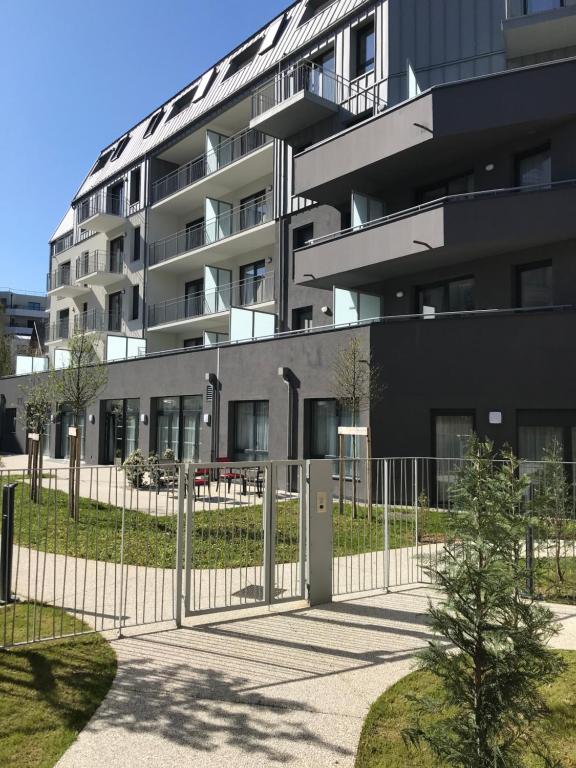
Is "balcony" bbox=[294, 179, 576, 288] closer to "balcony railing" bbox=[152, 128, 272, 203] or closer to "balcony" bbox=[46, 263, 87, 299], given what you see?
"balcony railing" bbox=[152, 128, 272, 203]

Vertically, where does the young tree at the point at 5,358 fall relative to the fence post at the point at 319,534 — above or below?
above

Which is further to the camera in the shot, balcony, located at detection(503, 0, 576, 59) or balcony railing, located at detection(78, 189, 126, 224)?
balcony railing, located at detection(78, 189, 126, 224)

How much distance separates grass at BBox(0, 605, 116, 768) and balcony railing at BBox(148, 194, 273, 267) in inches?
747

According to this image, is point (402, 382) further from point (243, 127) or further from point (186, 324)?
point (243, 127)

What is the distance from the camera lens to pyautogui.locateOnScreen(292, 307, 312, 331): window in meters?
21.1

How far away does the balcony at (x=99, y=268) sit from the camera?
32.5 metres

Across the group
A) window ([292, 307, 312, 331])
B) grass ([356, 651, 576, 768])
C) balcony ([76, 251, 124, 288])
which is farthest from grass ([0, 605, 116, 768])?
balcony ([76, 251, 124, 288])

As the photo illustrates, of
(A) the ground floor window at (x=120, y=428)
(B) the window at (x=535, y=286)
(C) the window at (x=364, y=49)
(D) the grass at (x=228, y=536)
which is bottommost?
(D) the grass at (x=228, y=536)

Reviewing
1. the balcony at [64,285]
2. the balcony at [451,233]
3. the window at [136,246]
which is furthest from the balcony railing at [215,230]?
the balcony at [64,285]

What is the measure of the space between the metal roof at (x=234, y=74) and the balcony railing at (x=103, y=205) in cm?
121

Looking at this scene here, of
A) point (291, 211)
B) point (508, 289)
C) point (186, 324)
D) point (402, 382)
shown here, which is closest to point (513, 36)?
point (508, 289)

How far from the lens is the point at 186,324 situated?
26875 millimetres

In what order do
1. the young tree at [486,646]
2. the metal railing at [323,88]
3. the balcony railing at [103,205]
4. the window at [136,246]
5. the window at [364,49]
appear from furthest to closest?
the balcony railing at [103,205], the window at [136,246], the window at [364,49], the metal railing at [323,88], the young tree at [486,646]

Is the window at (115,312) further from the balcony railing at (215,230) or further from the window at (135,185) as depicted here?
the window at (135,185)
